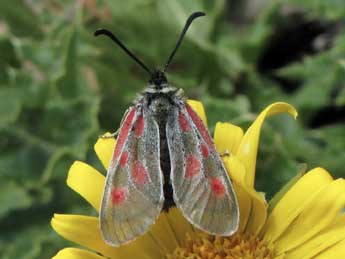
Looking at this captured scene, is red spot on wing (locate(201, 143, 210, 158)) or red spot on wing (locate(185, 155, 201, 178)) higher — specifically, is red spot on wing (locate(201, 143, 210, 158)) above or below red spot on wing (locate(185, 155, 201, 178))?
above

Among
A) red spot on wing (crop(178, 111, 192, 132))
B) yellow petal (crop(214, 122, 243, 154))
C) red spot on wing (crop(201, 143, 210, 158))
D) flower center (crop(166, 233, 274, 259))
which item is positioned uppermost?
red spot on wing (crop(178, 111, 192, 132))

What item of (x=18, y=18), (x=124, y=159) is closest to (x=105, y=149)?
(x=124, y=159)

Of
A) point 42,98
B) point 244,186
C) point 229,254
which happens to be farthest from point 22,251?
point 244,186

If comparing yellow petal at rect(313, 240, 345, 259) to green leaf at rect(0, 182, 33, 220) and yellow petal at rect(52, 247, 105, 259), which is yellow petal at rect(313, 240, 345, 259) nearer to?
yellow petal at rect(52, 247, 105, 259)

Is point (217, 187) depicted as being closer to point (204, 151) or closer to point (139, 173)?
point (204, 151)

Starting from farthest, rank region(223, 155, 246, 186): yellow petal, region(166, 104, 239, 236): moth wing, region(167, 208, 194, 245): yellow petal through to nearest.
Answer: region(167, 208, 194, 245): yellow petal, region(223, 155, 246, 186): yellow petal, region(166, 104, 239, 236): moth wing

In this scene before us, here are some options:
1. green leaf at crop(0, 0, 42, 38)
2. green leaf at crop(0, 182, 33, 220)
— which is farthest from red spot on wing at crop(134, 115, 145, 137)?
green leaf at crop(0, 0, 42, 38)

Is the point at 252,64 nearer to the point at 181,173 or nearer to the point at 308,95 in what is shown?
the point at 308,95
